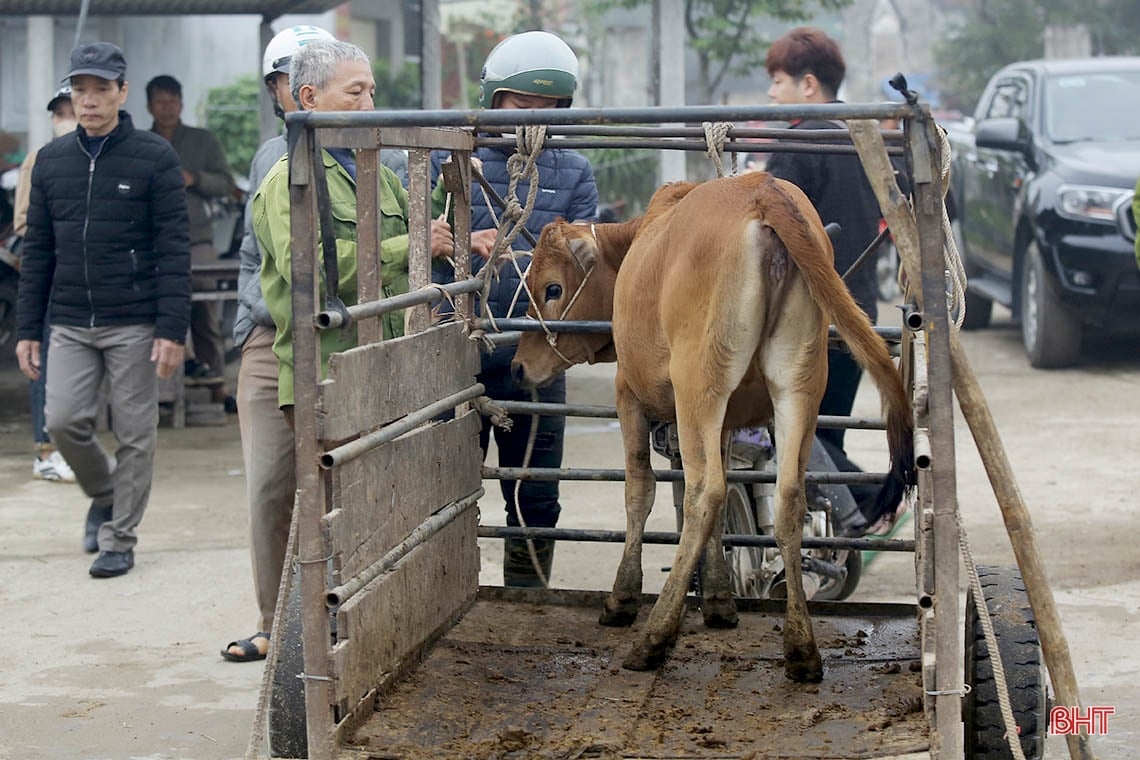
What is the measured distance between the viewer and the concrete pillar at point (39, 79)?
34.1 feet

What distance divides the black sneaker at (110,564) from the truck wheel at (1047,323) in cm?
726

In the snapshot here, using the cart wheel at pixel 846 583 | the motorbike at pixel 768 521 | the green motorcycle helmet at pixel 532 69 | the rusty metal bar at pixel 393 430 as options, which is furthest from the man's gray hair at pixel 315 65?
the cart wheel at pixel 846 583

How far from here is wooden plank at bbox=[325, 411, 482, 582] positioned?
3.64m

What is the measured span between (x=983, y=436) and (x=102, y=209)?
4315mm

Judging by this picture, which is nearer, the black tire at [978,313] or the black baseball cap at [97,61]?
the black baseball cap at [97,61]

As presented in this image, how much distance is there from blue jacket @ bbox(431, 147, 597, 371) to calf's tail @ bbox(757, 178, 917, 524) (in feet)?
4.85

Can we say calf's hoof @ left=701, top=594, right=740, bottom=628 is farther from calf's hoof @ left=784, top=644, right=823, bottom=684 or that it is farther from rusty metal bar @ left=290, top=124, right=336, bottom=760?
rusty metal bar @ left=290, top=124, right=336, bottom=760

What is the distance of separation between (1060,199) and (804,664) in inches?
311

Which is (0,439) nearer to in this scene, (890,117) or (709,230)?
(709,230)

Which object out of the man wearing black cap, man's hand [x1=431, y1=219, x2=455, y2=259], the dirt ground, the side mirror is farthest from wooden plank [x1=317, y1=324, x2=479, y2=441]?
the side mirror

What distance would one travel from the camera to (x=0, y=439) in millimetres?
9992

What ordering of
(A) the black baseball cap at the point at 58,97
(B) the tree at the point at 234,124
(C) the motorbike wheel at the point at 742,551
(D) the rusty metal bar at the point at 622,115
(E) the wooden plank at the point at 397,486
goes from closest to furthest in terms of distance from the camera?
(D) the rusty metal bar at the point at 622,115 → (E) the wooden plank at the point at 397,486 → (C) the motorbike wheel at the point at 742,551 → (A) the black baseball cap at the point at 58,97 → (B) the tree at the point at 234,124

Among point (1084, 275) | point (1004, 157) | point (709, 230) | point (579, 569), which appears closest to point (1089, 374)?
point (1084, 275)

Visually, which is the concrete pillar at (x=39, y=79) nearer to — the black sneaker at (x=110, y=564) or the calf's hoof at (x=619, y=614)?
the black sneaker at (x=110, y=564)
